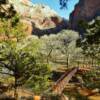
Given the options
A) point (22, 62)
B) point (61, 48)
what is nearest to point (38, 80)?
point (22, 62)

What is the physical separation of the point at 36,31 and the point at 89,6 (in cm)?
2376

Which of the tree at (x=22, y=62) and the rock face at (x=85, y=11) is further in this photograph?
the rock face at (x=85, y=11)

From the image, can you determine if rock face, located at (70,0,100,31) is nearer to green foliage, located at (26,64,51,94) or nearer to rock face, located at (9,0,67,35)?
rock face, located at (9,0,67,35)

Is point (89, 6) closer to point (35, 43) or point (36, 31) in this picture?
point (36, 31)

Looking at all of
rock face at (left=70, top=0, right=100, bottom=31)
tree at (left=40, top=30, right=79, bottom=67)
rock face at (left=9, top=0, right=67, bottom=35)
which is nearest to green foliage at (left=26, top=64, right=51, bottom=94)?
tree at (left=40, top=30, right=79, bottom=67)

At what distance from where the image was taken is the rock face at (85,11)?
116062 mm

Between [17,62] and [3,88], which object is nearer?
[17,62]

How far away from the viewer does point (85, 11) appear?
120m

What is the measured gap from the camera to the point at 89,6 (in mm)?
120438

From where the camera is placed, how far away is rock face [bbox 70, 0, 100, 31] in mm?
116062

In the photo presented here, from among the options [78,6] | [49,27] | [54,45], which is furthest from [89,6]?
[54,45]

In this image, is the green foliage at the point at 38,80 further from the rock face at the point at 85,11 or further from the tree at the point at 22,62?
the rock face at the point at 85,11

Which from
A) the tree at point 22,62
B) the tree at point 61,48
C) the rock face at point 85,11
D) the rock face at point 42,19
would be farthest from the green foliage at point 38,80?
the rock face at point 85,11

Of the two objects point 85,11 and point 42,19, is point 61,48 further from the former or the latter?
point 85,11
